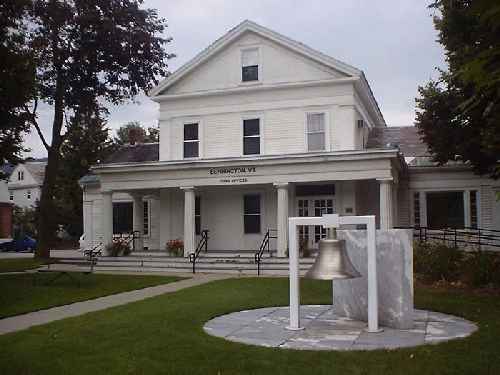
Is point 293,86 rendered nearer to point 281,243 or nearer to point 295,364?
point 281,243

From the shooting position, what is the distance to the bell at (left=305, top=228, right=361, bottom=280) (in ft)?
30.6

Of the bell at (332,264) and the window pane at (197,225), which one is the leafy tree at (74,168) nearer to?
the window pane at (197,225)

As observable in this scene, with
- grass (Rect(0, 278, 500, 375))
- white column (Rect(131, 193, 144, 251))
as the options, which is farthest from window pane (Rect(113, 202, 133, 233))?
grass (Rect(0, 278, 500, 375))

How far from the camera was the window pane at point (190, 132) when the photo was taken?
86.8 ft

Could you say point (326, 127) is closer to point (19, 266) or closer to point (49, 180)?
point (49, 180)

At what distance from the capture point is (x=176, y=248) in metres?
25.6

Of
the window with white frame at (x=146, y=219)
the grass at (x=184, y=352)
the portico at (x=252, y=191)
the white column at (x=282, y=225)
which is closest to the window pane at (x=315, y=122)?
the portico at (x=252, y=191)

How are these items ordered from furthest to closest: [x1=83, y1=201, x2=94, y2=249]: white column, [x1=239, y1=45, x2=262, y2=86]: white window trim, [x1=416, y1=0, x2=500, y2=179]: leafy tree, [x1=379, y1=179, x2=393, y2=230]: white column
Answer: [x1=83, y1=201, x2=94, y2=249]: white column → [x1=239, y1=45, x2=262, y2=86]: white window trim → [x1=379, y1=179, x2=393, y2=230]: white column → [x1=416, y1=0, x2=500, y2=179]: leafy tree

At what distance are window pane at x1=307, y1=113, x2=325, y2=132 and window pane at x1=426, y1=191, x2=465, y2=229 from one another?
6172 mm

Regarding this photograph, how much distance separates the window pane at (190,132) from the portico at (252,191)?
7.53ft

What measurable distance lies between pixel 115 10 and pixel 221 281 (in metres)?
17.0

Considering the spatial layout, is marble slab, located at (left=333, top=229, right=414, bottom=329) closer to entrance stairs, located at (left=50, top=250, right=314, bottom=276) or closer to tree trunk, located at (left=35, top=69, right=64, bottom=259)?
entrance stairs, located at (left=50, top=250, right=314, bottom=276)

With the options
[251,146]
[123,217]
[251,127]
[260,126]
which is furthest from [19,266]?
[260,126]

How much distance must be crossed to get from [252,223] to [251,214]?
16.1 inches
